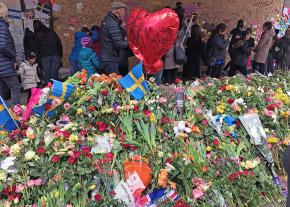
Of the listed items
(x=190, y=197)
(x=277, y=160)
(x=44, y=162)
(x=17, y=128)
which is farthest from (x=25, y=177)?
(x=277, y=160)

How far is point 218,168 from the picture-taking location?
3.06 metres

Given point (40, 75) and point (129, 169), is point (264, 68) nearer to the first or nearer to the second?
point (40, 75)

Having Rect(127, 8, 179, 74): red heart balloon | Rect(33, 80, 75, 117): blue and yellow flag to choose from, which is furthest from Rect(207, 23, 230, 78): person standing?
Rect(33, 80, 75, 117): blue and yellow flag

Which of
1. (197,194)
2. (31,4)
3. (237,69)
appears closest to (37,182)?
(197,194)

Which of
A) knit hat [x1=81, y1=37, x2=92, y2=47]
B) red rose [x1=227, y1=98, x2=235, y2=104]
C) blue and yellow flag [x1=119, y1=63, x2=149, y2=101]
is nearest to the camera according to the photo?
blue and yellow flag [x1=119, y1=63, x2=149, y2=101]

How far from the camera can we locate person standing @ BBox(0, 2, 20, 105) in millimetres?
4970

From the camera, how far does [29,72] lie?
594 cm

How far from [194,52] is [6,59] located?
Result: 13.9 feet

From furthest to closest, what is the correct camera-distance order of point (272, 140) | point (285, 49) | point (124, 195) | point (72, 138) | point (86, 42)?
point (285, 49), point (86, 42), point (272, 140), point (72, 138), point (124, 195)

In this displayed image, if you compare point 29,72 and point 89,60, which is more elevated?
point 89,60

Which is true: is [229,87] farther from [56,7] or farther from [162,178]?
[56,7]

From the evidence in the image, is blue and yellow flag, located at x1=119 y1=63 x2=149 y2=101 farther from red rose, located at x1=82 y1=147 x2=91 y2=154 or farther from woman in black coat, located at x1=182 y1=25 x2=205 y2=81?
woman in black coat, located at x1=182 y1=25 x2=205 y2=81

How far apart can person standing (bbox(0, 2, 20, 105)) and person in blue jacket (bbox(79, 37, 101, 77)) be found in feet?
3.77

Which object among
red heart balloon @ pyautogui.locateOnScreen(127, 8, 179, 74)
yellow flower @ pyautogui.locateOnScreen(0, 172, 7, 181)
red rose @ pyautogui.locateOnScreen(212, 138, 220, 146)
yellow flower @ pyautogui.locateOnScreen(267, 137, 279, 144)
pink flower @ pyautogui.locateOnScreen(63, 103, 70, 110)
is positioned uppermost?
red heart balloon @ pyautogui.locateOnScreen(127, 8, 179, 74)
